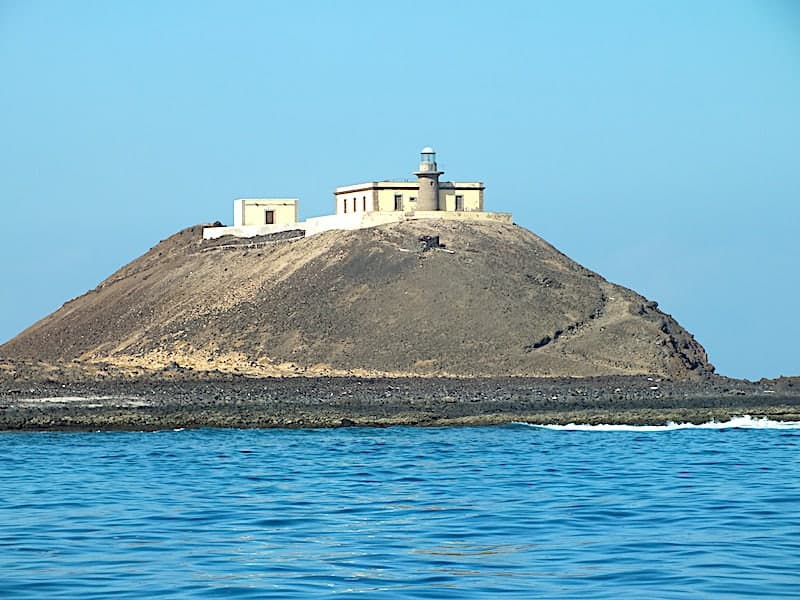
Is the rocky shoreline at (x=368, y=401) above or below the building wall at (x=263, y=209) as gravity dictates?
below

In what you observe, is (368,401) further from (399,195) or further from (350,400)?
(399,195)

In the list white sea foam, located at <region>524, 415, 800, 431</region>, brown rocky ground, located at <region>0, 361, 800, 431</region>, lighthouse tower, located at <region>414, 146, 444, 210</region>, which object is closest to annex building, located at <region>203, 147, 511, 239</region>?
lighthouse tower, located at <region>414, 146, 444, 210</region>

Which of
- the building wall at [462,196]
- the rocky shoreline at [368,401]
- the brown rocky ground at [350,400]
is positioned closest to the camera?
the rocky shoreline at [368,401]

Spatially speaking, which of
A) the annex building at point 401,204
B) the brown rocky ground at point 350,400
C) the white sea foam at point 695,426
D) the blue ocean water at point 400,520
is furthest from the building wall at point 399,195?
the blue ocean water at point 400,520

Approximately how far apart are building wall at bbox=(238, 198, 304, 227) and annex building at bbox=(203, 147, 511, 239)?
0.83 meters

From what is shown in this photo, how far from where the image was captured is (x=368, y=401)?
48125 mm

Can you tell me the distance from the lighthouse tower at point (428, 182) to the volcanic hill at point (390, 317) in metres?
2.89

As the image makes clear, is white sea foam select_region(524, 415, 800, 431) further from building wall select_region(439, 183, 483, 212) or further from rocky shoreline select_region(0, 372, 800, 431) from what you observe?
building wall select_region(439, 183, 483, 212)

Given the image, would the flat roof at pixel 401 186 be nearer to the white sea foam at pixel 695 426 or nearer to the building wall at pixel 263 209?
the building wall at pixel 263 209

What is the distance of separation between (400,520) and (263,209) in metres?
66.7

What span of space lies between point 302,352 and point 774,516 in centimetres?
4530

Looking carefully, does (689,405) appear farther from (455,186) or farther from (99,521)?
(455,186)

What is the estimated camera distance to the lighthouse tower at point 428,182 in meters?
78.6

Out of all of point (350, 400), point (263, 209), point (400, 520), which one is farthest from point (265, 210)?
point (400, 520)
